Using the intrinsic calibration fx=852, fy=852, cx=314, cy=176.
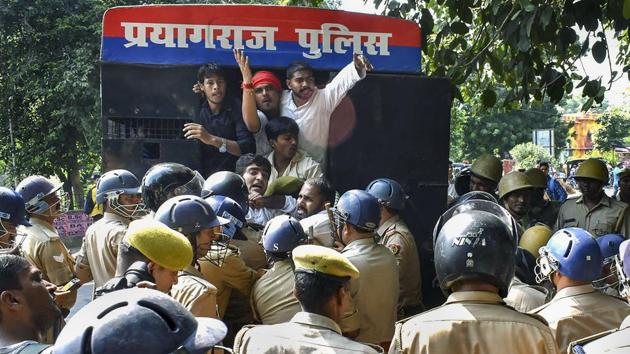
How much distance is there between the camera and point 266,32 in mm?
6355

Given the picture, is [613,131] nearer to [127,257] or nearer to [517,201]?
[517,201]

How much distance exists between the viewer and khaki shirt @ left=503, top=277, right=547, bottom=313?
455 centimetres

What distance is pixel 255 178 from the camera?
6484 mm

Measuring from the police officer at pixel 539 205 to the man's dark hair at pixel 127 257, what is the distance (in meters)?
4.61

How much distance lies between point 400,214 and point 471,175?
5.98 ft

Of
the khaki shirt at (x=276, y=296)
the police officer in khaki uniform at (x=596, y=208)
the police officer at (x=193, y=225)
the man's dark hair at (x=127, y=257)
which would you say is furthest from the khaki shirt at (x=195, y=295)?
the police officer in khaki uniform at (x=596, y=208)

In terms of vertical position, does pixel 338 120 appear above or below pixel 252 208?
above

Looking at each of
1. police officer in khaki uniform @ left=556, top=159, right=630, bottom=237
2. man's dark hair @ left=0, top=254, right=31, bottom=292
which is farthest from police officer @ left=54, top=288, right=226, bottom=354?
police officer in khaki uniform @ left=556, top=159, right=630, bottom=237

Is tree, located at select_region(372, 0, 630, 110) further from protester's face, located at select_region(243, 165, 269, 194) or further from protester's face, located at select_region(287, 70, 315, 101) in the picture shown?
protester's face, located at select_region(243, 165, 269, 194)

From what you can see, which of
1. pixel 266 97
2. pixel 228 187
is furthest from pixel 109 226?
pixel 266 97

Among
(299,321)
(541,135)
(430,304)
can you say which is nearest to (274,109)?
(430,304)

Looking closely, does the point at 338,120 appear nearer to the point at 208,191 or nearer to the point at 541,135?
the point at 208,191

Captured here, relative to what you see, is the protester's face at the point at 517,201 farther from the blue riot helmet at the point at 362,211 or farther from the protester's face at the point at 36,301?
the protester's face at the point at 36,301

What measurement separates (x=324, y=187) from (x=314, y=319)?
118 inches
